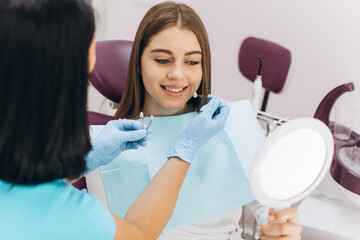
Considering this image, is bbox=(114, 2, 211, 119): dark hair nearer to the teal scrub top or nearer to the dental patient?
the dental patient

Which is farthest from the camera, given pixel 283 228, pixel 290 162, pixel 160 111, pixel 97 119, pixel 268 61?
pixel 268 61

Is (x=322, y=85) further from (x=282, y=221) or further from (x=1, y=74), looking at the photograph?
(x=1, y=74)

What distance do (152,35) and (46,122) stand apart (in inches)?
23.3

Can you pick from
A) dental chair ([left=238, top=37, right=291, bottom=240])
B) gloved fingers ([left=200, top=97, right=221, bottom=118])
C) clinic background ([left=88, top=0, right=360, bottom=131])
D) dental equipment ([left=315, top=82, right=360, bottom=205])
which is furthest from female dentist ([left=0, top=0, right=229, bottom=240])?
clinic background ([left=88, top=0, right=360, bottom=131])

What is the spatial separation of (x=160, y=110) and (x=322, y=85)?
127cm

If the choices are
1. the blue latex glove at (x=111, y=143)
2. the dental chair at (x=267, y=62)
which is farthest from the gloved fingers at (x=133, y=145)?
the dental chair at (x=267, y=62)

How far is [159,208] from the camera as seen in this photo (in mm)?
806

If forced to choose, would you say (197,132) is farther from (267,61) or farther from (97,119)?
(267,61)

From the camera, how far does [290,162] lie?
0.69 meters

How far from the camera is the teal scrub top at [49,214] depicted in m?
0.63

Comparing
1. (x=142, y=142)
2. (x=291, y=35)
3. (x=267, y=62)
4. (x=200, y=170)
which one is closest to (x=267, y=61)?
(x=267, y=62)

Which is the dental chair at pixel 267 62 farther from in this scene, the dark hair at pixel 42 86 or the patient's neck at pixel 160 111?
the dark hair at pixel 42 86

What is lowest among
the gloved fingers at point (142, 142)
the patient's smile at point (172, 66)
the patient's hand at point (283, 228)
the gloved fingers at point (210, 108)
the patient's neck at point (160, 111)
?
the patient's hand at point (283, 228)

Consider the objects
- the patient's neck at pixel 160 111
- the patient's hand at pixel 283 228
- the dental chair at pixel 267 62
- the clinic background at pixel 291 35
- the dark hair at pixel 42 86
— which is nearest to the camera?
the dark hair at pixel 42 86
